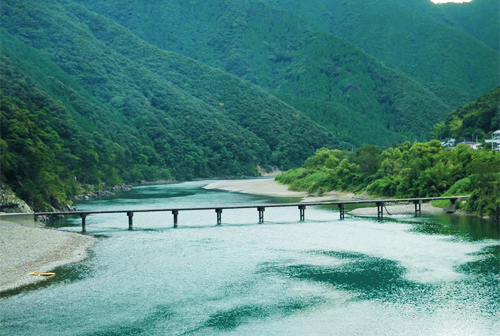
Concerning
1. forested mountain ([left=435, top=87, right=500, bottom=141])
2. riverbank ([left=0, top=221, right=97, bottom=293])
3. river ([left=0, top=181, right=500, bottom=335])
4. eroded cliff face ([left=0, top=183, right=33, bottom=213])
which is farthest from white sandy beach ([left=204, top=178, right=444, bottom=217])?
forested mountain ([left=435, top=87, right=500, bottom=141])

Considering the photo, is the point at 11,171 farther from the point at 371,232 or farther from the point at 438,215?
the point at 438,215

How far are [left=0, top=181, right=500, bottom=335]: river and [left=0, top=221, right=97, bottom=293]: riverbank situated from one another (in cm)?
123

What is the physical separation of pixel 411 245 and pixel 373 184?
3381 centimetres

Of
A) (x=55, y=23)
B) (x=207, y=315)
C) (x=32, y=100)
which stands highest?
(x=55, y=23)

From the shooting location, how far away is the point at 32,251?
3828 cm

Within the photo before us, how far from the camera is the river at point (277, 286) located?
24422 millimetres

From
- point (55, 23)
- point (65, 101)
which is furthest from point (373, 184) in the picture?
point (55, 23)

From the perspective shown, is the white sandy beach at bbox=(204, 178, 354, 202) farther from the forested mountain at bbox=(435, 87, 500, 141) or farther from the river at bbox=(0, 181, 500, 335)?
the forested mountain at bbox=(435, 87, 500, 141)

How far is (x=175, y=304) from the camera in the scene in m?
27.5

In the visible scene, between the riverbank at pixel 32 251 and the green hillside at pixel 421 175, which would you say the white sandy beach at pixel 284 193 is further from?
the riverbank at pixel 32 251

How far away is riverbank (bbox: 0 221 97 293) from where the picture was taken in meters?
32.3

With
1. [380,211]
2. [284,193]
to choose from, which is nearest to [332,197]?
[284,193]

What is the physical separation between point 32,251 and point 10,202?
1670 centimetres

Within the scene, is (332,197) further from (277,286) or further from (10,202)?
(277,286)
